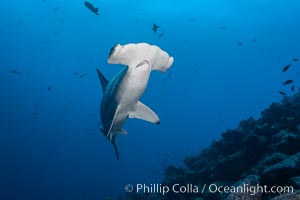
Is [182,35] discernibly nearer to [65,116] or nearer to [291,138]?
[291,138]

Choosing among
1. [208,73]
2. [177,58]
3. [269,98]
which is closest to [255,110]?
[269,98]

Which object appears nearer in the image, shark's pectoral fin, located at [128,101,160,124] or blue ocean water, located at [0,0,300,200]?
shark's pectoral fin, located at [128,101,160,124]

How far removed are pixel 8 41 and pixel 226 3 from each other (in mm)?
41080

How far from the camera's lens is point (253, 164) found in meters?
7.58

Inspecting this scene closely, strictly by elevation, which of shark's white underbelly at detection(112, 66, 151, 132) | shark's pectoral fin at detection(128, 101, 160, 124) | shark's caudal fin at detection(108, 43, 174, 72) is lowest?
shark's pectoral fin at detection(128, 101, 160, 124)

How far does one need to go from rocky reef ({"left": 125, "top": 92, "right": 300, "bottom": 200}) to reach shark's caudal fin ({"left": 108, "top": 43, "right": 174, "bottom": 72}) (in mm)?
2368

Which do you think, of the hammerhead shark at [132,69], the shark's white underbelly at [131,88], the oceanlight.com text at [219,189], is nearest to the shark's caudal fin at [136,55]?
A: the hammerhead shark at [132,69]

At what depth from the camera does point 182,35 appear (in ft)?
159

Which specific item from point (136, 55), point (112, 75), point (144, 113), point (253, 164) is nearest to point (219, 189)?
point (253, 164)

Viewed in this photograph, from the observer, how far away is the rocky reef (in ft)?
15.5

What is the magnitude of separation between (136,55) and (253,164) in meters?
5.45

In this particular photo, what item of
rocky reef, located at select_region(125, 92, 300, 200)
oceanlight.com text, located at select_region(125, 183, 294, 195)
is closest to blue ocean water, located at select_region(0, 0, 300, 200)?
rocky reef, located at select_region(125, 92, 300, 200)

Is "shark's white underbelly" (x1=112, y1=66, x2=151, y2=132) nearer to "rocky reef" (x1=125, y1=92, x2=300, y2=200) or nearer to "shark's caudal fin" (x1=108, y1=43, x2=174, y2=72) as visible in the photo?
"shark's caudal fin" (x1=108, y1=43, x2=174, y2=72)

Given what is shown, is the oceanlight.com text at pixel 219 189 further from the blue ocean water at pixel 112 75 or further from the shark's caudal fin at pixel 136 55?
the blue ocean water at pixel 112 75
